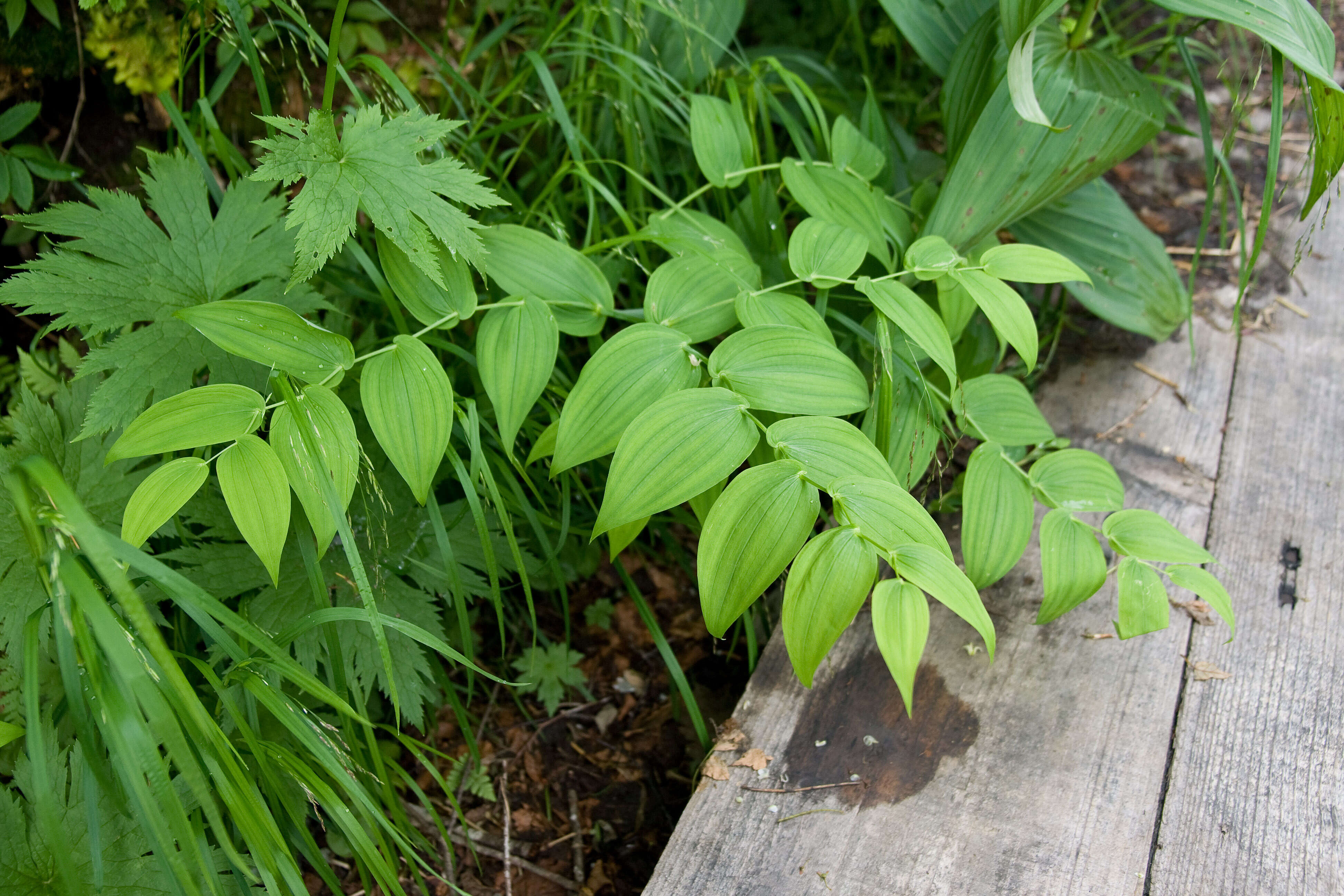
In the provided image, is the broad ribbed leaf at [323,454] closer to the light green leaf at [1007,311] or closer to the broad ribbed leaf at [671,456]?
the broad ribbed leaf at [671,456]

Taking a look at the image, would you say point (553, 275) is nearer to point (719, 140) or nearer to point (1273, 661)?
point (719, 140)

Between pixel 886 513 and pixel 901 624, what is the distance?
0.13 metres

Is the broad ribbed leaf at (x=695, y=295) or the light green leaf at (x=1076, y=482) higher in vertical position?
the broad ribbed leaf at (x=695, y=295)

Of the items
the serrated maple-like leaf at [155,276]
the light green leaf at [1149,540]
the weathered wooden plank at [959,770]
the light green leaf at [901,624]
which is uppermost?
the serrated maple-like leaf at [155,276]

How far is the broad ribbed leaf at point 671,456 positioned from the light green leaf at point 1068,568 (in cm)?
45

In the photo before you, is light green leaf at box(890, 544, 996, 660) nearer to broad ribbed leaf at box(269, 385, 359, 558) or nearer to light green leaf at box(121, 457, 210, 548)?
broad ribbed leaf at box(269, 385, 359, 558)

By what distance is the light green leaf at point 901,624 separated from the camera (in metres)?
0.85

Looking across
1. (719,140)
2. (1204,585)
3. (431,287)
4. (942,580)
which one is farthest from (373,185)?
(1204,585)

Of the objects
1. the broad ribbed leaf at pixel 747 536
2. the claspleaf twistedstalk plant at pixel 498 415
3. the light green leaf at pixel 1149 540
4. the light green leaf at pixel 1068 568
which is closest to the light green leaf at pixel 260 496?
the claspleaf twistedstalk plant at pixel 498 415

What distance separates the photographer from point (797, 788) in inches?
43.8

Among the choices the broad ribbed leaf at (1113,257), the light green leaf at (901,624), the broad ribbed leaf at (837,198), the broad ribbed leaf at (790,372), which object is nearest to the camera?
the light green leaf at (901,624)

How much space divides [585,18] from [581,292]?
2.15 ft

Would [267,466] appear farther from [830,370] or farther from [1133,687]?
[1133,687]

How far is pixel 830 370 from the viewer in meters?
1.10
